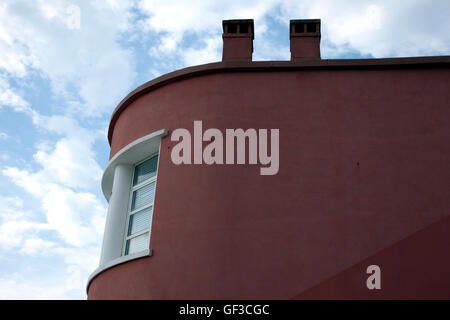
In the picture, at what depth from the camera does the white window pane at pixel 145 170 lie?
8740 mm

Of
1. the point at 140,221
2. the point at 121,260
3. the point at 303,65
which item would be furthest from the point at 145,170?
the point at 303,65

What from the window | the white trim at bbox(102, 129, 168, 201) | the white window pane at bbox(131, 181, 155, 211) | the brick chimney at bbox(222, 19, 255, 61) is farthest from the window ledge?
the brick chimney at bbox(222, 19, 255, 61)

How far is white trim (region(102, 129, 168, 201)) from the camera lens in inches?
329

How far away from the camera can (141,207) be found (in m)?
8.51

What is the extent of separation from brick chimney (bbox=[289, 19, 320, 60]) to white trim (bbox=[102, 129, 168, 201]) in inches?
106

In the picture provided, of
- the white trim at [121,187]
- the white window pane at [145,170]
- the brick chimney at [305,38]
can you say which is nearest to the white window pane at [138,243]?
the white trim at [121,187]

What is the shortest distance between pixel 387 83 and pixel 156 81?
395 centimetres

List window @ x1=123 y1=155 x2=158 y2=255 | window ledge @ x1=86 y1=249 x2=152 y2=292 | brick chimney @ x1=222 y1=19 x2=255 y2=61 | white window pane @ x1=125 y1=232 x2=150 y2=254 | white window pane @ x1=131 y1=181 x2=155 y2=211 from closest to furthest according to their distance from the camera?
window ledge @ x1=86 y1=249 x2=152 y2=292 → white window pane @ x1=125 y1=232 x2=150 y2=254 → window @ x1=123 y1=155 x2=158 y2=255 → white window pane @ x1=131 y1=181 x2=155 y2=211 → brick chimney @ x1=222 y1=19 x2=255 y2=61

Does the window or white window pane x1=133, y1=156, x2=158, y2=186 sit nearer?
the window

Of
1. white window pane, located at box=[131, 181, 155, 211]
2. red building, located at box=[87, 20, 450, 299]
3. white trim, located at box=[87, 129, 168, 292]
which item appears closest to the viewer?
red building, located at box=[87, 20, 450, 299]

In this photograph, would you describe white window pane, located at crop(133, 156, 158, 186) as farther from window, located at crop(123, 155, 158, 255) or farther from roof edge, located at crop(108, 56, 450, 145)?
roof edge, located at crop(108, 56, 450, 145)

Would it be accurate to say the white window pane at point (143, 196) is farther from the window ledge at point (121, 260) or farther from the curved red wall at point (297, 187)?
the window ledge at point (121, 260)

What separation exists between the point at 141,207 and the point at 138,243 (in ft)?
2.12
